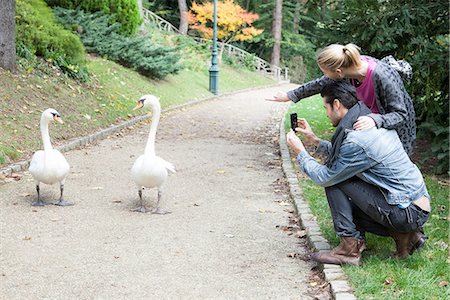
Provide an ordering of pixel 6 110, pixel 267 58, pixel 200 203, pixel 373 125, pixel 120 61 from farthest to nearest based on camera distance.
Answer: pixel 267 58
pixel 120 61
pixel 6 110
pixel 200 203
pixel 373 125

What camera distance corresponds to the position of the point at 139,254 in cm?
482

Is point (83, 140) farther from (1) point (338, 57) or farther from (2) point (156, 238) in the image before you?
(1) point (338, 57)

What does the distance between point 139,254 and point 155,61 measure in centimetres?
1473

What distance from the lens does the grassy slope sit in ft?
29.3

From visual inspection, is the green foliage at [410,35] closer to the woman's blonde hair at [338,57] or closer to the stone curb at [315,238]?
the stone curb at [315,238]

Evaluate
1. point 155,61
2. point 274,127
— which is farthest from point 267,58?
point 274,127

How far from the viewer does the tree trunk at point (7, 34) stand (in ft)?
36.0

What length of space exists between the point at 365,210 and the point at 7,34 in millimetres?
9089

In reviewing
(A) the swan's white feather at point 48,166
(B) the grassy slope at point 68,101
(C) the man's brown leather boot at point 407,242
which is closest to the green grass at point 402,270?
(C) the man's brown leather boot at point 407,242

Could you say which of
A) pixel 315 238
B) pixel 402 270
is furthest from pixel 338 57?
pixel 315 238

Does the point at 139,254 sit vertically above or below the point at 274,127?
above

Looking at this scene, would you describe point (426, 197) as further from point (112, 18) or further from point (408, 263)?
point (112, 18)

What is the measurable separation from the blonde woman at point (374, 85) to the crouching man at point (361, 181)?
0.09 metres

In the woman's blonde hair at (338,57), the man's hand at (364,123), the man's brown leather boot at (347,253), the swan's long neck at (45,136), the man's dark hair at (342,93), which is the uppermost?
the woman's blonde hair at (338,57)
